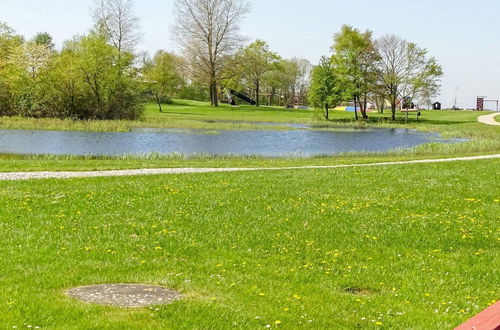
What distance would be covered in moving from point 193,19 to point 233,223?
259ft

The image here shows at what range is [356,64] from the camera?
78.0 metres

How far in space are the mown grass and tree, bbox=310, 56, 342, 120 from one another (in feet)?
199

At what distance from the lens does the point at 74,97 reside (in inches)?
2200

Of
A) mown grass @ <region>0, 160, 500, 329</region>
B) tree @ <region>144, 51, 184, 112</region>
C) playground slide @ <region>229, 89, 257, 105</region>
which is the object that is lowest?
mown grass @ <region>0, 160, 500, 329</region>

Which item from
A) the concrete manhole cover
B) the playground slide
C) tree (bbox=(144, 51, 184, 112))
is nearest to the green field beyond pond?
tree (bbox=(144, 51, 184, 112))

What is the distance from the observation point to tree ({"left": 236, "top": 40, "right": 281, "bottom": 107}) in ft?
337

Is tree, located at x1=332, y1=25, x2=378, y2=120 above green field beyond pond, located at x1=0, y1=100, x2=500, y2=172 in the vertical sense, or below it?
above

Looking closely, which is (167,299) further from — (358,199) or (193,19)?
(193,19)

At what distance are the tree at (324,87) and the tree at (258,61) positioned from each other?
80.8 feet

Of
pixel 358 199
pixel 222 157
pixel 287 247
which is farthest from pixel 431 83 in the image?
pixel 287 247

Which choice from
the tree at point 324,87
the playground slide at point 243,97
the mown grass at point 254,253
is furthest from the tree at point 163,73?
the mown grass at point 254,253

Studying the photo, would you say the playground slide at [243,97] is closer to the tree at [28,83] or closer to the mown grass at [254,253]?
the tree at [28,83]

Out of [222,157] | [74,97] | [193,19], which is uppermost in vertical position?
[193,19]

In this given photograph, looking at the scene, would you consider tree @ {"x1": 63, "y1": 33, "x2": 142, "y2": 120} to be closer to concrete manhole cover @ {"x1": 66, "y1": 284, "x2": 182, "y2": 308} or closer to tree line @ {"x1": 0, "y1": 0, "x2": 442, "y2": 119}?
tree line @ {"x1": 0, "y1": 0, "x2": 442, "y2": 119}
